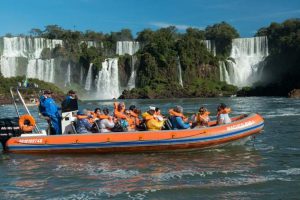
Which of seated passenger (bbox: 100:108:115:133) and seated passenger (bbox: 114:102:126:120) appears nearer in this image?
seated passenger (bbox: 100:108:115:133)

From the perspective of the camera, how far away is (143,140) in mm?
12773

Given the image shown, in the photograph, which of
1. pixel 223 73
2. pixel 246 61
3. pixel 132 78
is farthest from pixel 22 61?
pixel 246 61

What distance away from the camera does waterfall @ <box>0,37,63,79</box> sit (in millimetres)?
81162

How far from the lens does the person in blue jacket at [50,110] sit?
1365cm

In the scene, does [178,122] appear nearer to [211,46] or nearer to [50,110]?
[50,110]

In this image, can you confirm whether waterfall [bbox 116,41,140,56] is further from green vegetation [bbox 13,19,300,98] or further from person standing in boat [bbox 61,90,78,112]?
person standing in boat [bbox 61,90,78,112]

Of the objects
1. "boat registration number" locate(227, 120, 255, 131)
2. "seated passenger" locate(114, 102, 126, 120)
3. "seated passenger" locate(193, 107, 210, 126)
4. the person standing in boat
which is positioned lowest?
"boat registration number" locate(227, 120, 255, 131)

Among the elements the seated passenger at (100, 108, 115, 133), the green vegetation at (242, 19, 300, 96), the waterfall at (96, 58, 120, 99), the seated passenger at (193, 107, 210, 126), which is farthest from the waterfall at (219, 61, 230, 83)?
the seated passenger at (100, 108, 115, 133)

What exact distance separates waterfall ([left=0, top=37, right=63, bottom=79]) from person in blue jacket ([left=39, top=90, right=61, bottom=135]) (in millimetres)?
69259

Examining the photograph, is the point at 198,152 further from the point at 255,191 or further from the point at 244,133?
the point at 255,191

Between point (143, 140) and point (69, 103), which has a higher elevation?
point (69, 103)

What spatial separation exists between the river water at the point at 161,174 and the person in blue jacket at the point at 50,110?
0.92 m

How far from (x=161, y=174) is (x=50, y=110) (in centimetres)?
464

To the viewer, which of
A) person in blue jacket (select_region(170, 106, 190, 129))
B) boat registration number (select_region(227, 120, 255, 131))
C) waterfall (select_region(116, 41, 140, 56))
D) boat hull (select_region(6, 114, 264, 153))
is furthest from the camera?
waterfall (select_region(116, 41, 140, 56))
